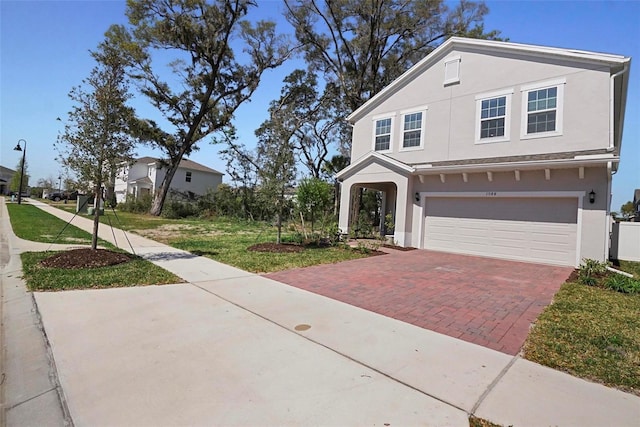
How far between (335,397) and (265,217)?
23297 mm

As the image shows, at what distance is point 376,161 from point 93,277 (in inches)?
428

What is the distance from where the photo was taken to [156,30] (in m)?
23.4

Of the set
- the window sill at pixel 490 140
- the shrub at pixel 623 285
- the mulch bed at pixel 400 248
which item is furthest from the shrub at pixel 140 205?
the shrub at pixel 623 285

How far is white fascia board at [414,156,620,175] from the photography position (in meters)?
9.13

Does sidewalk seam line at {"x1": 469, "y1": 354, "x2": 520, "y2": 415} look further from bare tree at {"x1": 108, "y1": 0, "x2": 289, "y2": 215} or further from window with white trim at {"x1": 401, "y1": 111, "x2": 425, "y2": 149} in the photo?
bare tree at {"x1": 108, "y1": 0, "x2": 289, "y2": 215}

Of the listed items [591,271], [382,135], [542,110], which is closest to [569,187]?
[591,271]

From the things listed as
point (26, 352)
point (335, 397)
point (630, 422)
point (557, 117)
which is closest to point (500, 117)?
Answer: point (557, 117)

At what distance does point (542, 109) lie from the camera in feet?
36.2

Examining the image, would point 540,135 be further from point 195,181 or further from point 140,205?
point 195,181

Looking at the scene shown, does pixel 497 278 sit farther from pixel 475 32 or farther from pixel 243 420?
pixel 475 32

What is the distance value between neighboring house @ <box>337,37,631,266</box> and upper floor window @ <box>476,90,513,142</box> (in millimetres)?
35

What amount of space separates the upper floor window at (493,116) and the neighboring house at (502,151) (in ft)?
0.11

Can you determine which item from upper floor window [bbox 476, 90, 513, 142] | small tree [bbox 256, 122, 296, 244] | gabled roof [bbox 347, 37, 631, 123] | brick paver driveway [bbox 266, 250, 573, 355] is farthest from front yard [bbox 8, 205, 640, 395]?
gabled roof [bbox 347, 37, 631, 123]

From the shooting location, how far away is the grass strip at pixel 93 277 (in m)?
5.91
